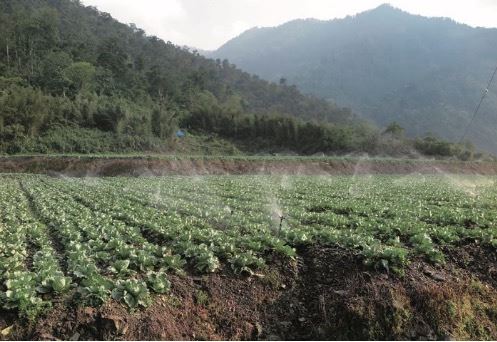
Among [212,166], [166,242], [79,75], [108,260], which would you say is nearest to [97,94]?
[79,75]

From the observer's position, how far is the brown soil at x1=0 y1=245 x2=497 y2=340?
6859 mm

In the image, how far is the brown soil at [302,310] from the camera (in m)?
6.86

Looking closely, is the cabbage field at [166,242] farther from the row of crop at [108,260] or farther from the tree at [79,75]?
the tree at [79,75]

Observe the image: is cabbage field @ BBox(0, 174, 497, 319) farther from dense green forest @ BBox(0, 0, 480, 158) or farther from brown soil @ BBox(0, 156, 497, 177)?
dense green forest @ BBox(0, 0, 480, 158)

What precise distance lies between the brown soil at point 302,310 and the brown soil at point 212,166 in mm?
35060

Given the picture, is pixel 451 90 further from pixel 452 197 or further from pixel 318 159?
pixel 452 197

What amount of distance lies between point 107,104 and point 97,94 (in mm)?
9973

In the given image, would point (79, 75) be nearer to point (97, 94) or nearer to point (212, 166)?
point (97, 94)

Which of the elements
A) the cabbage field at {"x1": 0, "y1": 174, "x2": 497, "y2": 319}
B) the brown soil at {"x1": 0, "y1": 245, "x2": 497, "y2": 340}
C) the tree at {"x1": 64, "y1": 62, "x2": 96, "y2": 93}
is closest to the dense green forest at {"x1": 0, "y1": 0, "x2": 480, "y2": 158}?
the tree at {"x1": 64, "y1": 62, "x2": 96, "y2": 93}

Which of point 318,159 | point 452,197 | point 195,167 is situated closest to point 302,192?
point 452,197

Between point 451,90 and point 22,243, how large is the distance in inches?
7456

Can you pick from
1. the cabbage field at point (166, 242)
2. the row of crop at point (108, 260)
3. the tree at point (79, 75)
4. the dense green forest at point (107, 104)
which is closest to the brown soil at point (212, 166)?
the dense green forest at point (107, 104)

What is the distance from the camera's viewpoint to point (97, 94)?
74125 millimetres

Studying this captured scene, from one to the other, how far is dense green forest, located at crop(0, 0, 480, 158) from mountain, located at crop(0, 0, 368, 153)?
0.16m
